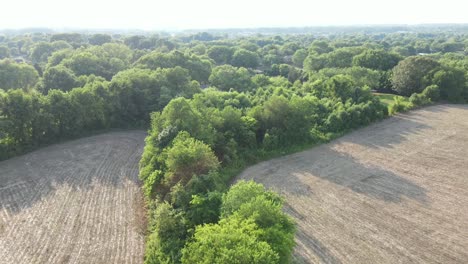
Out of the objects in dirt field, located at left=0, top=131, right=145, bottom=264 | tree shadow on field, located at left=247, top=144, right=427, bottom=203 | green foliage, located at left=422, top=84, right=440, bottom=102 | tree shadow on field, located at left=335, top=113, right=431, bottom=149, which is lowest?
dirt field, located at left=0, top=131, right=145, bottom=264

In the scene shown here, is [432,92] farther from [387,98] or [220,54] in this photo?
[220,54]

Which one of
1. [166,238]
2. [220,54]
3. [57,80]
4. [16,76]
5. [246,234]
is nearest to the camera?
[246,234]

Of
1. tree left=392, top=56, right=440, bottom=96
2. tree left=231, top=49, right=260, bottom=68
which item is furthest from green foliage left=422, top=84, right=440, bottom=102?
tree left=231, top=49, right=260, bottom=68

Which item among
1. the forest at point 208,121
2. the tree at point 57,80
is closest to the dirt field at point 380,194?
the forest at point 208,121

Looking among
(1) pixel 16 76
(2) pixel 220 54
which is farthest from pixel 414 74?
(1) pixel 16 76

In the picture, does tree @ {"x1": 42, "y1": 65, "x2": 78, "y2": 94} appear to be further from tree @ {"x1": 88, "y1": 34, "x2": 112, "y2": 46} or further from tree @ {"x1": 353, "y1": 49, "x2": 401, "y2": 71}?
tree @ {"x1": 88, "y1": 34, "x2": 112, "y2": 46}

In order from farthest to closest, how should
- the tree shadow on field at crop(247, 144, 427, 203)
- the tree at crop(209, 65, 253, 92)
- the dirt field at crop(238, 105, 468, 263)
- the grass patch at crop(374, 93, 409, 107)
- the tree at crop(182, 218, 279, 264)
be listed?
the tree at crop(209, 65, 253, 92)
the grass patch at crop(374, 93, 409, 107)
the tree shadow on field at crop(247, 144, 427, 203)
the dirt field at crop(238, 105, 468, 263)
the tree at crop(182, 218, 279, 264)

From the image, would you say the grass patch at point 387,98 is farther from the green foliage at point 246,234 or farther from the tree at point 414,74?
the green foliage at point 246,234
